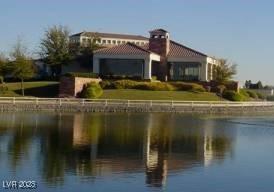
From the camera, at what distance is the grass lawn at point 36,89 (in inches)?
2921

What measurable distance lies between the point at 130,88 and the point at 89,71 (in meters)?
13.7


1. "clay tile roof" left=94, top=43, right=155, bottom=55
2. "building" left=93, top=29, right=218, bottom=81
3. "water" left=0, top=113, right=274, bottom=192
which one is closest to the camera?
"water" left=0, top=113, right=274, bottom=192

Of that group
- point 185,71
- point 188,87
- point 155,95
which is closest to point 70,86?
point 155,95

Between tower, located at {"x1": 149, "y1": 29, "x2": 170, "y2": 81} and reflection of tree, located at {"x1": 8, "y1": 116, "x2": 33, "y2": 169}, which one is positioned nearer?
reflection of tree, located at {"x1": 8, "y1": 116, "x2": 33, "y2": 169}

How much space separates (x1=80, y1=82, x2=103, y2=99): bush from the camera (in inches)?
2793

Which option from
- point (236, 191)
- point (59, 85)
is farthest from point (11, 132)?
point (59, 85)

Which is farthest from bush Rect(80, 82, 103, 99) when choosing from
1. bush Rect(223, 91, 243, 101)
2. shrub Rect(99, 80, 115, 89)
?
bush Rect(223, 91, 243, 101)

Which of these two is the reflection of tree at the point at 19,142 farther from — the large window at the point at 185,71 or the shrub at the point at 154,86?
the large window at the point at 185,71

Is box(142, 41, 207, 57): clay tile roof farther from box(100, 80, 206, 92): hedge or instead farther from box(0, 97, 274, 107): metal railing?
box(0, 97, 274, 107): metal railing

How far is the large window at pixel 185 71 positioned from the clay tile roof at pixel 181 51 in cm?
124

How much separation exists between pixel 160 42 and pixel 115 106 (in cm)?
3301

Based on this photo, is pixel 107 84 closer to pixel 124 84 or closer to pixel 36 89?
pixel 124 84

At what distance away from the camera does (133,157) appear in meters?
25.6

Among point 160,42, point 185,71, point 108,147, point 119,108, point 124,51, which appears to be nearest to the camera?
point 108,147
